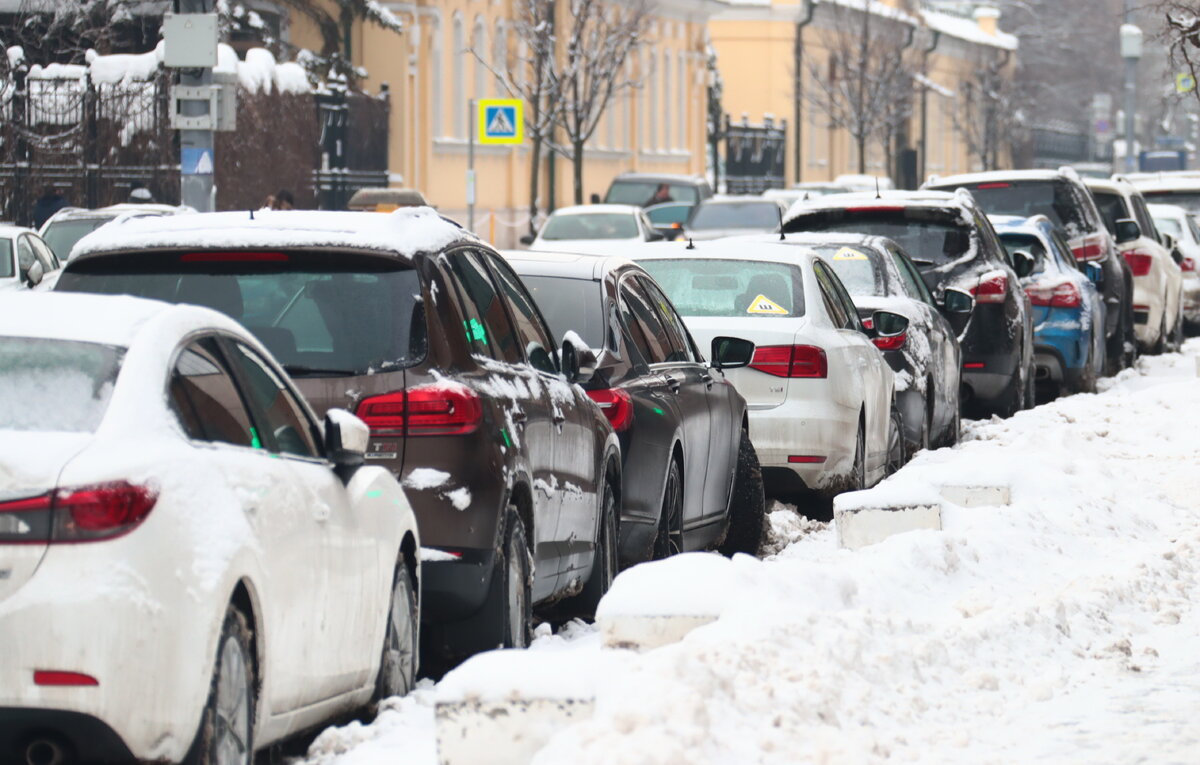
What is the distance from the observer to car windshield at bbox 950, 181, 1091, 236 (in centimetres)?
2286

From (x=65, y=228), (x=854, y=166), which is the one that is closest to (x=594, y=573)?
(x=65, y=228)

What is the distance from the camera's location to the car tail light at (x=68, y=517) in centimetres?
508

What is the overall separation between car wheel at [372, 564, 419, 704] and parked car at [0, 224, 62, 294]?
14.6m

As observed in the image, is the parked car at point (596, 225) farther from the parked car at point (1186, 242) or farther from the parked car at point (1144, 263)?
the parked car at point (1144, 263)

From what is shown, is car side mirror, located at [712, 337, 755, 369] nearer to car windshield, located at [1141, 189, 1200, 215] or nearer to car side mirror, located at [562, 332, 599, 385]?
car side mirror, located at [562, 332, 599, 385]

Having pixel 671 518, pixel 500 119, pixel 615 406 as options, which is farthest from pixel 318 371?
pixel 500 119

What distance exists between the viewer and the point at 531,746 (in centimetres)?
551

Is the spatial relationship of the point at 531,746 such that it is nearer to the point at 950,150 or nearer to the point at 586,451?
the point at 586,451

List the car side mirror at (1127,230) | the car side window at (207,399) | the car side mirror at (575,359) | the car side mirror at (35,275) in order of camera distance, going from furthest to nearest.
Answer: the car side mirror at (1127,230) → the car side mirror at (35,275) → the car side mirror at (575,359) → the car side window at (207,399)

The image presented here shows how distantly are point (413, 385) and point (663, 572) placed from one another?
101cm

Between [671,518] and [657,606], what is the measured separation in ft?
12.4

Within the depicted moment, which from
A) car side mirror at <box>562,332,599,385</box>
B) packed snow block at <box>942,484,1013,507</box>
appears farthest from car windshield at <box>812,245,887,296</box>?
car side mirror at <box>562,332,599,385</box>

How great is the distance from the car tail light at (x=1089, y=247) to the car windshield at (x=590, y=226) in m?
11.4

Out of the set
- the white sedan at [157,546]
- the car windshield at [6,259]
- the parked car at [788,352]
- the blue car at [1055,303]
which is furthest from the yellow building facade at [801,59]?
the white sedan at [157,546]
